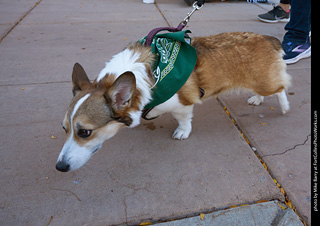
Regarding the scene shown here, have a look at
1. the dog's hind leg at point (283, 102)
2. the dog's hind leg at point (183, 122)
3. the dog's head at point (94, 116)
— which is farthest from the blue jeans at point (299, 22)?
the dog's head at point (94, 116)

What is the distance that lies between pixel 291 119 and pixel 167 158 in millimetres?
1891

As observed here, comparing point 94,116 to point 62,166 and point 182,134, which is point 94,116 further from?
point 182,134

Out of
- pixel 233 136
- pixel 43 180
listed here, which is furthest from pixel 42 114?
pixel 233 136

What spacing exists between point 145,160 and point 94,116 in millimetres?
907

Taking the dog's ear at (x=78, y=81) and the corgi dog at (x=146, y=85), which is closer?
the corgi dog at (x=146, y=85)

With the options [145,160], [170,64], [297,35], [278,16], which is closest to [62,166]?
[145,160]

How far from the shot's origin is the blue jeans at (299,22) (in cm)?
447

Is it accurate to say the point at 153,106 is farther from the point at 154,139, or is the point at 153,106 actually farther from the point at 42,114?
the point at 42,114

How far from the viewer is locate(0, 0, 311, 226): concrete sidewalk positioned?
2340mm

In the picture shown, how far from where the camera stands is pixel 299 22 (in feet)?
15.2

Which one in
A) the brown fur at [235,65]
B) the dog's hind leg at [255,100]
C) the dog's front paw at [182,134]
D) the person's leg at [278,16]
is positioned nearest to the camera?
the brown fur at [235,65]

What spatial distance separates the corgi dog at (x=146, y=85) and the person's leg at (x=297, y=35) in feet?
5.68

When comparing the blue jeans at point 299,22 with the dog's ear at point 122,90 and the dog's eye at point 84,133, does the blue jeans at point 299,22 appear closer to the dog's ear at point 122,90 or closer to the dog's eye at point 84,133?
the dog's ear at point 122,90

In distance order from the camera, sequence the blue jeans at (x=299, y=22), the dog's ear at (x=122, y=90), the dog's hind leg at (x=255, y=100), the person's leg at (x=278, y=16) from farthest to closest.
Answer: the person's leg at (x=278, y=16)
the blue jeans at (x=299, y=22)
the dog's hind leg at (x=255, y=100)
the dog's ear at (x=122, y=90)
